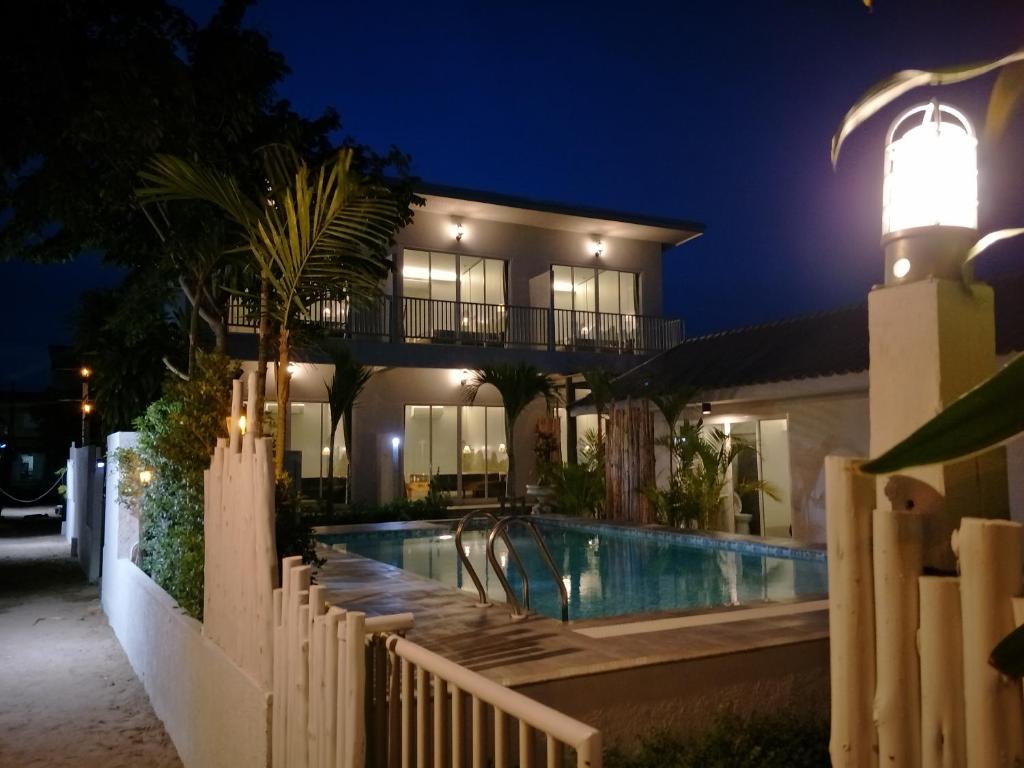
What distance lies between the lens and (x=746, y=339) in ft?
48.7

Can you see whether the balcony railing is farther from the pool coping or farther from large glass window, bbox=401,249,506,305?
the pool coping

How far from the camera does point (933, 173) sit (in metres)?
1.89

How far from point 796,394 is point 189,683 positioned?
8.95 meters

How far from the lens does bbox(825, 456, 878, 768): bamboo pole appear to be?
5.29 ft

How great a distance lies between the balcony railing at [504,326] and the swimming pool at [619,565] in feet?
16.6

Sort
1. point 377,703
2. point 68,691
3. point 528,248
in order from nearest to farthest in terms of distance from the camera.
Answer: point 377,703 < point 68,691 < point 528,248

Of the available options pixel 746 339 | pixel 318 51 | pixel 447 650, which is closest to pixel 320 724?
pixel 447 650

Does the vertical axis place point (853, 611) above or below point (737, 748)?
above

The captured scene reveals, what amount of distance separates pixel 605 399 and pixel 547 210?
246 inches

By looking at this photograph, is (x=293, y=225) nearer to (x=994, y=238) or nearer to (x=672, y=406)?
(x=994, y=238)

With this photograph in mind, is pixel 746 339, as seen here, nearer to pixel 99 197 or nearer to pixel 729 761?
pixel 99 197

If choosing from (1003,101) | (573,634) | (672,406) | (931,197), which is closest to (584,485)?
(672,406)

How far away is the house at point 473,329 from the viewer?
1645 cm

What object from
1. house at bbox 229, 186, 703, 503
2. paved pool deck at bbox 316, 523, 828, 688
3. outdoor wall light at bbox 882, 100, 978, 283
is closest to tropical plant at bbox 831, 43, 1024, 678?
outdoor wall light at bbox 882, 100, 978, 283
